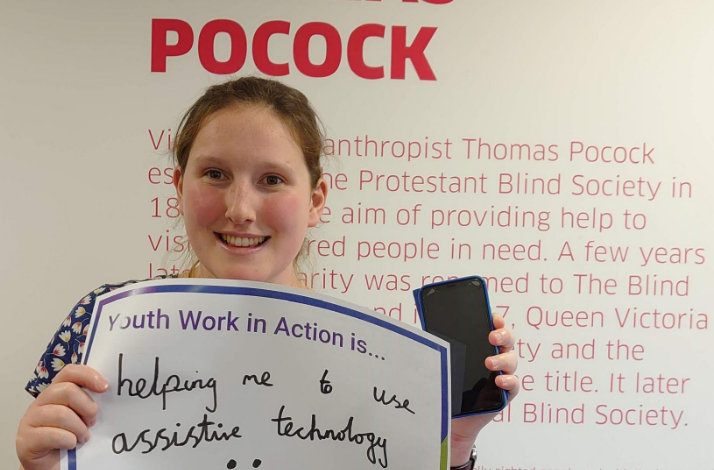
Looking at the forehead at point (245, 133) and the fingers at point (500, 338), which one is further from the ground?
the forehead at point (245, 133)

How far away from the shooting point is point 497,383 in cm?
84

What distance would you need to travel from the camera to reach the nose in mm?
864

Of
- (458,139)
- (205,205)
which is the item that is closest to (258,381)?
(205,205)

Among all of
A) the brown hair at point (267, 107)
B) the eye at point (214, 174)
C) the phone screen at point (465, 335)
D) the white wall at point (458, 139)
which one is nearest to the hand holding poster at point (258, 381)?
the phone screen at point (465, 335)

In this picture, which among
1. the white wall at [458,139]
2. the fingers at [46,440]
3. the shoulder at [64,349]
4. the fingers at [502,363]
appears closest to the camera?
the fingers at [46,440]

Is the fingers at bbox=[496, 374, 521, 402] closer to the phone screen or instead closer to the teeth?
the phone screen

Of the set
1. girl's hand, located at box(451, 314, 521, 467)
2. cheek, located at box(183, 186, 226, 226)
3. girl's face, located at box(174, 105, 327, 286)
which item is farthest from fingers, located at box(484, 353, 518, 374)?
cheek, located at box(183, 186, 226, 226)

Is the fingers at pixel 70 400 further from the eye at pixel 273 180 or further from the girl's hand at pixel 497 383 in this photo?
the girl's hand at pixel 497 383

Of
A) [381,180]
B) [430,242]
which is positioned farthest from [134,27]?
[430,242]

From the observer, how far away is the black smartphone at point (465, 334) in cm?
84

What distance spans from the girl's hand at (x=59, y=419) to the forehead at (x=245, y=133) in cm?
38

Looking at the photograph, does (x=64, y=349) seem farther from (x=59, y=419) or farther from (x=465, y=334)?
(x=465, y=334)

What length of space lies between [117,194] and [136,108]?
0.24m

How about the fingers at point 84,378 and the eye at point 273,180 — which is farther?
the eye at point 273,180
